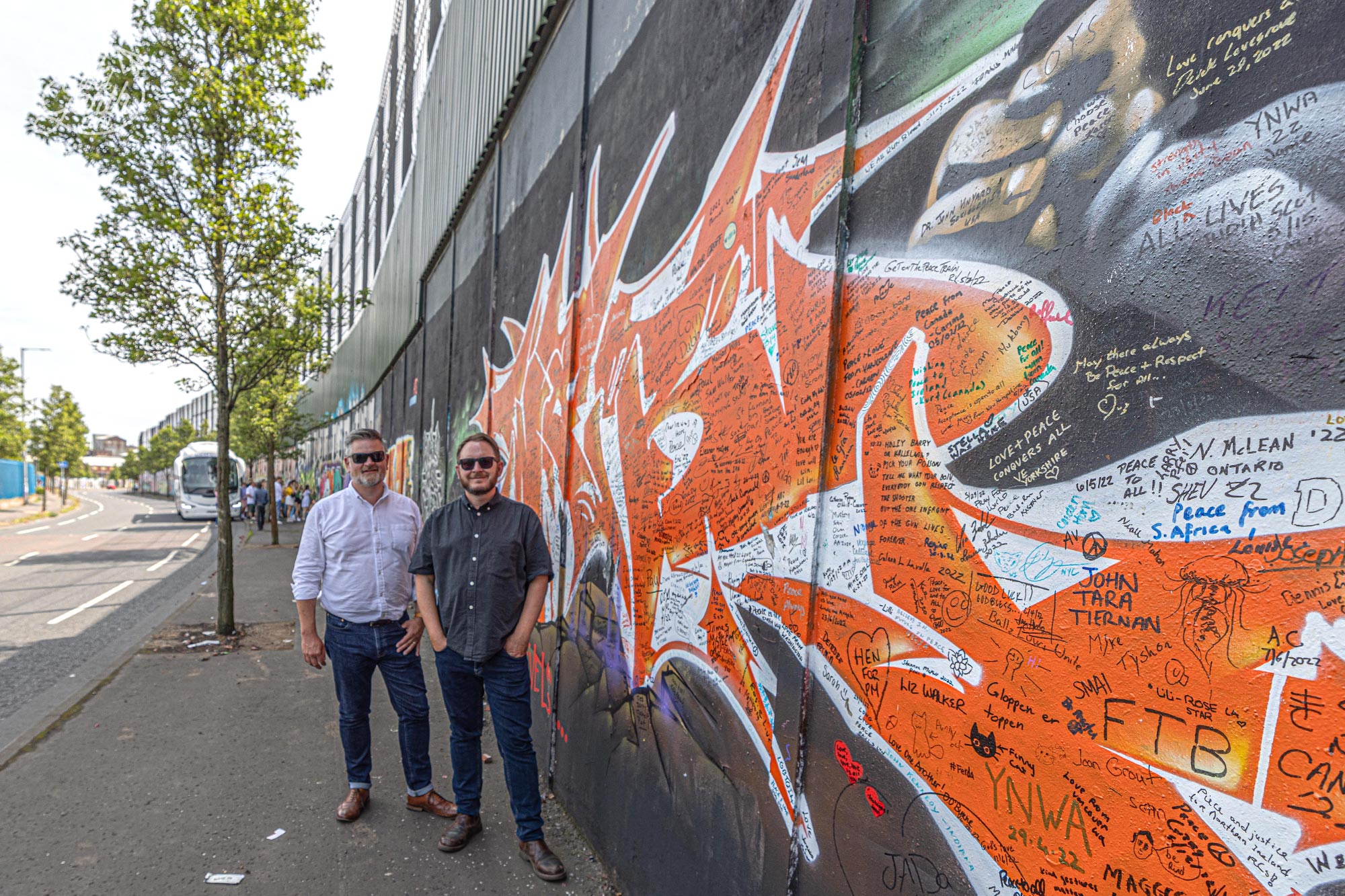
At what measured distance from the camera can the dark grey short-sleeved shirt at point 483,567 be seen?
10.5ft

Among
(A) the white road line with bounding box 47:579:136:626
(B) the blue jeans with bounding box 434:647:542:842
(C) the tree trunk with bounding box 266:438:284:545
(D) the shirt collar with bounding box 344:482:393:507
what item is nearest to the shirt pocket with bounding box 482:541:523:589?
(B) the blue jeans with bounding box 434:647:542:842

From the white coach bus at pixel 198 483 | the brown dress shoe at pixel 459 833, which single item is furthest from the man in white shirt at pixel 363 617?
the white coach bus at pixel 198 483

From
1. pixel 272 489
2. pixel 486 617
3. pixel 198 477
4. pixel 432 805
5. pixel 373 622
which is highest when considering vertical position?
pixel 198 477

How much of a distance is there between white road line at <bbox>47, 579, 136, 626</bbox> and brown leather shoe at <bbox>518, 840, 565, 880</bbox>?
321 inches

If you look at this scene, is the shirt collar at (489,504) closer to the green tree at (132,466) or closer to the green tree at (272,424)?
the green tree at (272,424)

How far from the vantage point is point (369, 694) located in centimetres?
382

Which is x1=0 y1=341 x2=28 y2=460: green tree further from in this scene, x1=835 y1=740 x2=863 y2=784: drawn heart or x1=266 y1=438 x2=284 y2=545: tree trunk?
x1=835 y1=740 x2=863 y2=784: drawn heart

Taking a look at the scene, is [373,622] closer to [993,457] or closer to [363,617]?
[363,617]

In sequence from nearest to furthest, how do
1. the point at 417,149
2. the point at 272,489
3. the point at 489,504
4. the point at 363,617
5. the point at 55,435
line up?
the point at 489,504 < the point at 363,617 < the point at 417,149 < the point at 272,489 < the point at 55,435

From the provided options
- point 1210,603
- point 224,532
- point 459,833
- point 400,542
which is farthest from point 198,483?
point 1210,603

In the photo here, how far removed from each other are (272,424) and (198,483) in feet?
44.6

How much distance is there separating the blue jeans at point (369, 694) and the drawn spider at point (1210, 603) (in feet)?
11.6

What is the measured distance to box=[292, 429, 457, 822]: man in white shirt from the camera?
12.1ft

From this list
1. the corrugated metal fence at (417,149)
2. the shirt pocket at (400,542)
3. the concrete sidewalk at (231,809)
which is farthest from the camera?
the corrugated metal fence at (417,149)
